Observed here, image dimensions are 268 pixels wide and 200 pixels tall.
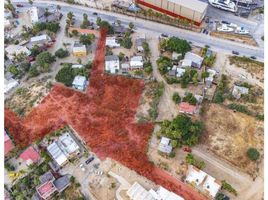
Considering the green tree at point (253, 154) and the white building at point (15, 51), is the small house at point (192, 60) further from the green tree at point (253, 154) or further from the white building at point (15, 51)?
the white building at point (15, 51)

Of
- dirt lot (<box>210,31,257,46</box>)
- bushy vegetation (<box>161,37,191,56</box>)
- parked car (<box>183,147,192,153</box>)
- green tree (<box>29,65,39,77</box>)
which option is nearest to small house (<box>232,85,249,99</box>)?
bushy vegetation (<box>161,37,191,56</box>)

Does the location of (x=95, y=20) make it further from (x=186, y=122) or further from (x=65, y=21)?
(x=186, y=122)

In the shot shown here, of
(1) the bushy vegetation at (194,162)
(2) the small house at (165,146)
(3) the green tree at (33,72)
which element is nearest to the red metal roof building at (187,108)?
(2) the small house at (165,146)

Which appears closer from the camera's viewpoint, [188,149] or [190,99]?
[188,149]

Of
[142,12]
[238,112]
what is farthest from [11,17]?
[238,112]

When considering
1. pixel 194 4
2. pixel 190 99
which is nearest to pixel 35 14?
pixel 194 4

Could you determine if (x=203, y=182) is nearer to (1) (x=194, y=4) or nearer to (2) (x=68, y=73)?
(2) (x=68, y=73)
